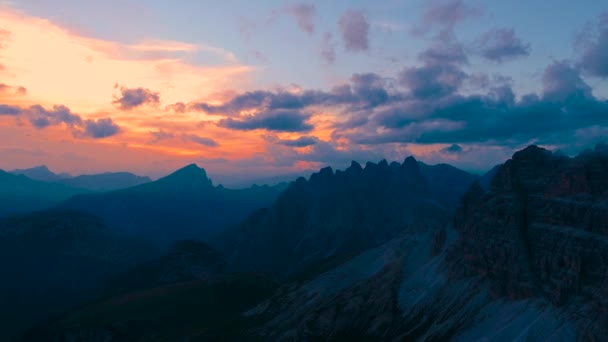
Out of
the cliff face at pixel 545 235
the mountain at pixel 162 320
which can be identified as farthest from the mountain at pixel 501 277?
the mountain at pixel 162 320

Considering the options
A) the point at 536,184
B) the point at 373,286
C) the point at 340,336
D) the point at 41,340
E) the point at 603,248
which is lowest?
the point at 41,340

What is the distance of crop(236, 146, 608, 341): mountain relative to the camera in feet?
316

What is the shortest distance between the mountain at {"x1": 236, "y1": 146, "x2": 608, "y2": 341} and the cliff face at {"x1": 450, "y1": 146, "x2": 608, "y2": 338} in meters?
0.24

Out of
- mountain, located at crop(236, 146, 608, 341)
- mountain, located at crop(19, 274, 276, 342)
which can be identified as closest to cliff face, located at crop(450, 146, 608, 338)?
mountain, located at crop(236, 146, 608, 341)

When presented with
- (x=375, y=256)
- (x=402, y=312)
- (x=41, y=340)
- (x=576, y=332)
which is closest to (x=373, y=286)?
(x=402, y=312)

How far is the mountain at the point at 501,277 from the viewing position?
316 ft

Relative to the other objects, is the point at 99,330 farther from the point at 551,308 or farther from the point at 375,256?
the point at 551,308

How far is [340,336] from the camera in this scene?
13275cm

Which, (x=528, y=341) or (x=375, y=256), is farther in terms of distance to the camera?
(x=375, y=256)

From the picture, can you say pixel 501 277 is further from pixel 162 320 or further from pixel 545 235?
pixel 162 320

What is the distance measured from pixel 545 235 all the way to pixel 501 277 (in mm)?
13700

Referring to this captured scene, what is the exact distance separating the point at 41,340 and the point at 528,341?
17005 centimetres

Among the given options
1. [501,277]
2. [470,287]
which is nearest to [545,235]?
[501,277]

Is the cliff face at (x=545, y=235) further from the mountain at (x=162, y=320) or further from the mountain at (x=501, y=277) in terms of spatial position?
the mountain at (x=162, y=320)
